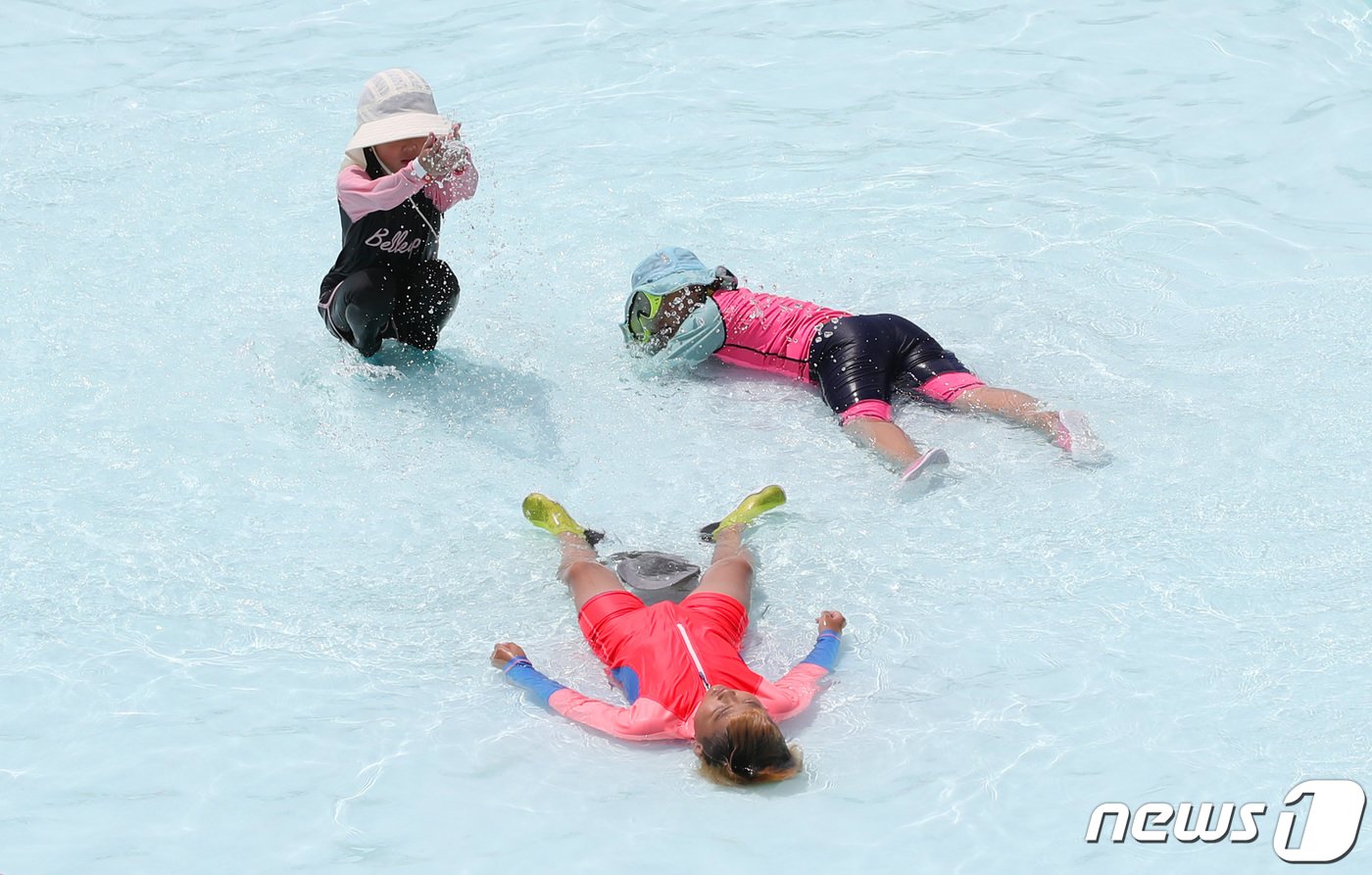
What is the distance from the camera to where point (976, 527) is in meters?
5.61

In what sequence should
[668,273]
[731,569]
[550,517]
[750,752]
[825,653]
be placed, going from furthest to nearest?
[668,273] < [550,517] < [731,569] < [825,653] < [750,752]

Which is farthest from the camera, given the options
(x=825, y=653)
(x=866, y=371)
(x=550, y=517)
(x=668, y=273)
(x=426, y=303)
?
(x=668, y=273)

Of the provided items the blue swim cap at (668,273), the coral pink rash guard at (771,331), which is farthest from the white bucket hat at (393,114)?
the coral pink rash guard at (771,331)

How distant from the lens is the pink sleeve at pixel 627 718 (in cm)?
464

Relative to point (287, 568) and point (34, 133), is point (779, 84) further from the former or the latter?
point (287, 568)

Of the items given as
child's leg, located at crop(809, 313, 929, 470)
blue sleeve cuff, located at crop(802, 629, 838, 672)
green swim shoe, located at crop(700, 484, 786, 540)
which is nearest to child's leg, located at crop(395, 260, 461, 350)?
child's leg, located at crop(809, 313, 929, 470)

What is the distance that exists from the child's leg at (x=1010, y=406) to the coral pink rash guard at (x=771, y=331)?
76 centimetres

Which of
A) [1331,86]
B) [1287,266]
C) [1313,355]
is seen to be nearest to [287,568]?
[1313,355]

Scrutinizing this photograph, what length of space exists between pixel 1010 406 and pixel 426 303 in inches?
107

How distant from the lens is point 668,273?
22.2ft

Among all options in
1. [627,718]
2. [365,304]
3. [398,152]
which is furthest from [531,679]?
[398,152]

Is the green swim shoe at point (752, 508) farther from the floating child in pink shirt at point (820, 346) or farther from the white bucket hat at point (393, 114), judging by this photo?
the white bucket hat at point (393, 114)

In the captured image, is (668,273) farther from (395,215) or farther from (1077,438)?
(1077,438)

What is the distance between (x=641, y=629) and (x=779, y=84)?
215 inches
